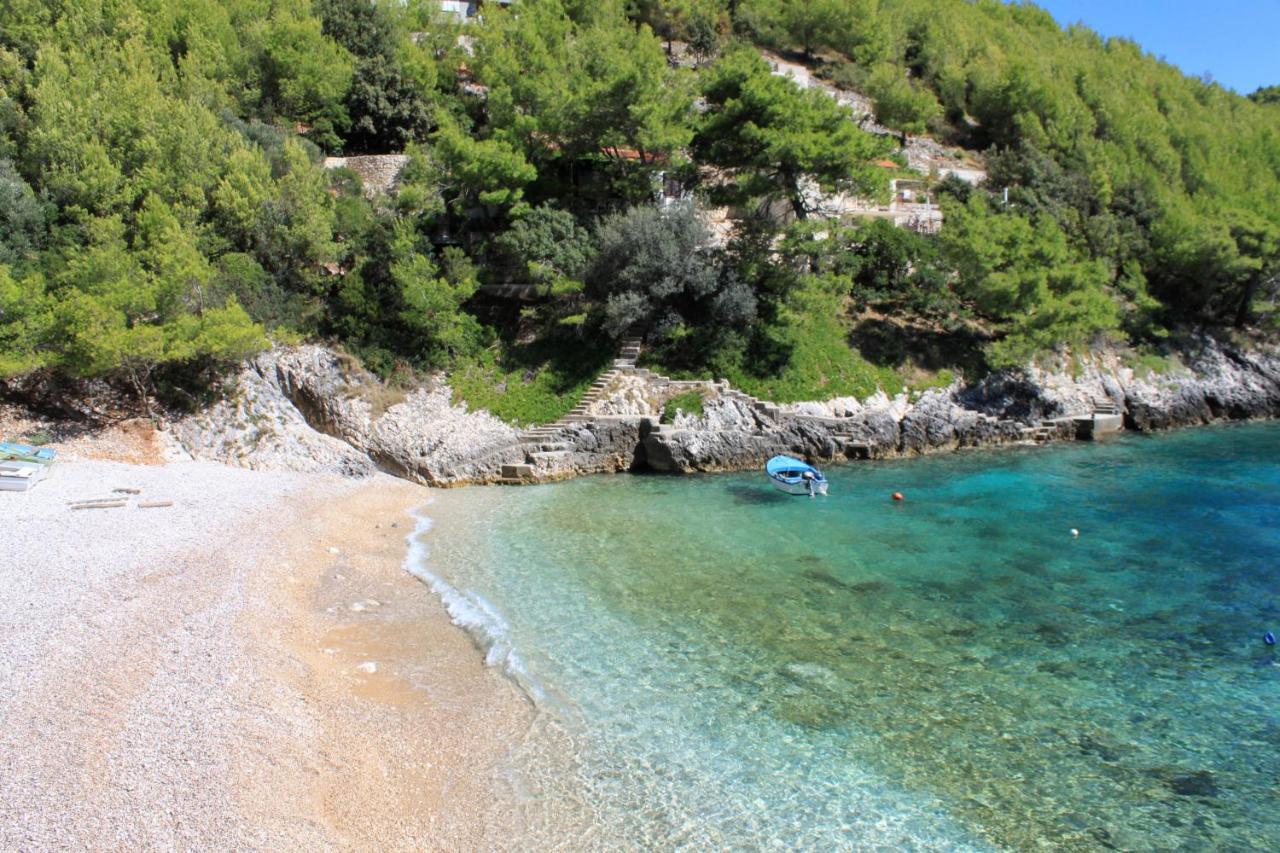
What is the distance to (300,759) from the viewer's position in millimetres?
9961

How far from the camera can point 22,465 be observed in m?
19.9

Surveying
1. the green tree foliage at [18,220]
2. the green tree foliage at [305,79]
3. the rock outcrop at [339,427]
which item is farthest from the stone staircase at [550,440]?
the green tree foliage at [305,79]

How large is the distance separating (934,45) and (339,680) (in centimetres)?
7203

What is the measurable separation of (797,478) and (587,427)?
798 cm

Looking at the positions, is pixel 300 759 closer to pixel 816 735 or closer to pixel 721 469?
pixel 816 735

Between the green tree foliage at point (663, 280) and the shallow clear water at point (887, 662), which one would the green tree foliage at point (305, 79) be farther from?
the shallow clear water at point (887, 662)

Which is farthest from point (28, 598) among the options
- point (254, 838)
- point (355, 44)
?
point (355, 44)

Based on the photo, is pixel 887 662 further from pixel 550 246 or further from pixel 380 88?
pixel 380 88

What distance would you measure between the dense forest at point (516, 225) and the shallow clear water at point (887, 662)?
9.35m

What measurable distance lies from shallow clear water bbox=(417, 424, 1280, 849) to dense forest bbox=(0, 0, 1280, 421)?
30.7 ft

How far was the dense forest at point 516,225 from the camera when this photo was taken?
27609 millimetres

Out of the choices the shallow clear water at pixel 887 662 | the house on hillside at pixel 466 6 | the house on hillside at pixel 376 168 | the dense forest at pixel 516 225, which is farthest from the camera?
the house on hillside at pixel 466 6

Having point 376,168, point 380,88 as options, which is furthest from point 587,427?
point 380,88

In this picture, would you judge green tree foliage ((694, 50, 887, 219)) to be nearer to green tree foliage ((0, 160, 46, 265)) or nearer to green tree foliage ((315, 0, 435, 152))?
green tree foliage ((315, 0, 435, 152))
